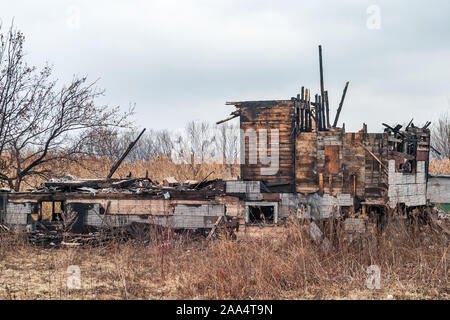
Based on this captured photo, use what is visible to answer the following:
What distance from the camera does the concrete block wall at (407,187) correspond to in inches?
427

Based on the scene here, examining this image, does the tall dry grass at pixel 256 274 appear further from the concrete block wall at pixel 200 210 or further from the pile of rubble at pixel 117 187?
the pile of rubble at pixel 117 187

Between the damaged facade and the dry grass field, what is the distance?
1.48 meters

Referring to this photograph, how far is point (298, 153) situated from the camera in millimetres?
10789

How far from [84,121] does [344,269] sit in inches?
404

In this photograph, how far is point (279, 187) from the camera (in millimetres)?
10734

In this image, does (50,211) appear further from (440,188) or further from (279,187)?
(440,188)

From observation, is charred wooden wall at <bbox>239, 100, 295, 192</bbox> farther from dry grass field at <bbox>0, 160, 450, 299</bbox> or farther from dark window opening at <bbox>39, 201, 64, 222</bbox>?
dark window opening at <bbox>39, 201, 64, 222</bbox>

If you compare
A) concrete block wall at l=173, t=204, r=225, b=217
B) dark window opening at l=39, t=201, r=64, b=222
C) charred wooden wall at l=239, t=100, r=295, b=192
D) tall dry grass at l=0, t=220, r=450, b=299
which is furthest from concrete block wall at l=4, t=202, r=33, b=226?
charred wooden wall at l=239, t=100, r=295, b=192

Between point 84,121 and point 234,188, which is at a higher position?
point 84,121

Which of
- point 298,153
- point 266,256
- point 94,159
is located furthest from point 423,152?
point 94,159

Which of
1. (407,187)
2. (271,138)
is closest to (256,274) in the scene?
(271,138)

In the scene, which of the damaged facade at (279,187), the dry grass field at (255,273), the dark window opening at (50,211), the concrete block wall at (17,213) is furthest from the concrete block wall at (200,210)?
the concrete block wall at (17,213)

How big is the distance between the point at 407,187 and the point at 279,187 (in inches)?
141

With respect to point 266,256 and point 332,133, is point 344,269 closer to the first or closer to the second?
point 266,256
